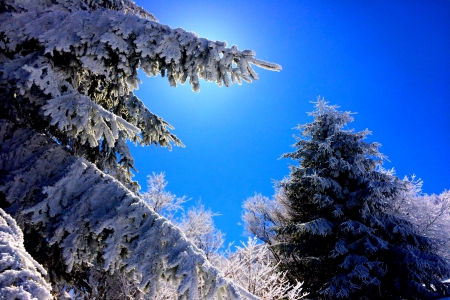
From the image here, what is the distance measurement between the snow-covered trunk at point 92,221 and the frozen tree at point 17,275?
3.49 feet

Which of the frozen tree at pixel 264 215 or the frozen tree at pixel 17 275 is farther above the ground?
the frozen tree at pixel 264 215

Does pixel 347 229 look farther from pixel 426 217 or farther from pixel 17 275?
pixel 17 275

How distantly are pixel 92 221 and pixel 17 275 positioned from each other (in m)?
1.36

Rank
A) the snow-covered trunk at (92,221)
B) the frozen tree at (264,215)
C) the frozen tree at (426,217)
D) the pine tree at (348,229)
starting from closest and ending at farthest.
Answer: the snow-covered trunk at (92,221) → the pine tree at (348,229) → the frozen tree at (426,217) → the frozen tree at (264,215)

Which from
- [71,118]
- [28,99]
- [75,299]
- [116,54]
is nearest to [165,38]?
[116,54]

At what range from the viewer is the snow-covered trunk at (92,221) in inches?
96.0

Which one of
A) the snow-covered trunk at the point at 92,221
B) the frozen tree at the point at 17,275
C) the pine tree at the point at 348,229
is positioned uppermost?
the pine tree at the point at 348,229

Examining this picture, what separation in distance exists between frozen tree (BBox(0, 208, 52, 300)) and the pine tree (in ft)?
34.8

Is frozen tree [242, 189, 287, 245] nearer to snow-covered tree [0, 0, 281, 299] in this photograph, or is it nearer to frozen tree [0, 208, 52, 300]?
snow-covered tree [0, 0, 281, 299]

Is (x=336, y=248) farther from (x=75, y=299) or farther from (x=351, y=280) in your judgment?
(x=75, y=299)

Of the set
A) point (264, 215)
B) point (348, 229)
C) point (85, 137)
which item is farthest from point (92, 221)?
point (264, 215)

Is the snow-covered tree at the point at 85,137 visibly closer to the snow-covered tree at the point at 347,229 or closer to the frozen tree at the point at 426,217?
the snow-covered tree at the point at 347,229

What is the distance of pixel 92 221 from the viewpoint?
9.08ft

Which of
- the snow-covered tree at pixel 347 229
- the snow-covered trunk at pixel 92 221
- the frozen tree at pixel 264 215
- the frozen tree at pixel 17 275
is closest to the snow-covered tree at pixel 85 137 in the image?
the snow-covered trunk at pixel 92 221
